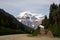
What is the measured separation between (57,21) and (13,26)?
48.3 meters

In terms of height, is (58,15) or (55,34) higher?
(58,15)

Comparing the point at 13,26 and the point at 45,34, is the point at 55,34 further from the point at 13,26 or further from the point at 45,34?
the point at 13,26

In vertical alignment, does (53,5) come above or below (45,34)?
above

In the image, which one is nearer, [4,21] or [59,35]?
[59,35]

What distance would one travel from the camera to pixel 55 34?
5581 cm

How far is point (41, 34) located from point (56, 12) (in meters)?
14.3

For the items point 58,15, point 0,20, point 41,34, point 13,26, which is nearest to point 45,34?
point 41,34

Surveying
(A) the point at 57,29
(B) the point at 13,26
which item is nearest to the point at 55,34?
(A) the point at 57,29

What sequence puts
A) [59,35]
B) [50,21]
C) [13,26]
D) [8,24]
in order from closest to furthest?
[59,35]
[50,21]
[8,24]
[13,26]

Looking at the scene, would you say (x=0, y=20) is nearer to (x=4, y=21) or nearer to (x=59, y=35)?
(x=4, y=21)

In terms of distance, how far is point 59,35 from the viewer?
53.0 m

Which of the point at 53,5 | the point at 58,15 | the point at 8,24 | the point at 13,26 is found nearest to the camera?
the point at 58,15

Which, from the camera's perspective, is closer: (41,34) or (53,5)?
(41,34)

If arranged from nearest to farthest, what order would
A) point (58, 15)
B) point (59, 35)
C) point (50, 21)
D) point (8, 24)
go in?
point (59, 35) → point (58, 15) → point (50, 21) → point (8, 24)
